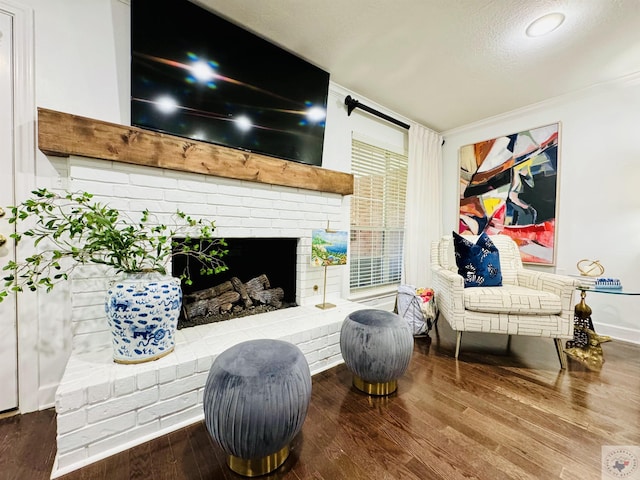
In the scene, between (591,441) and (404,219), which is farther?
(404,219)

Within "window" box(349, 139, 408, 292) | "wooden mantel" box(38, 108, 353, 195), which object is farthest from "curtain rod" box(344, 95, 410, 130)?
"wooden mantel" box(38, 108, 353, 195)

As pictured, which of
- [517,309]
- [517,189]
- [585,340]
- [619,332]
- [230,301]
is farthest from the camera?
[517,189]

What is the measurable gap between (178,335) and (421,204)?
9.40 feet

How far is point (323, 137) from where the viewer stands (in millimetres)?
2250

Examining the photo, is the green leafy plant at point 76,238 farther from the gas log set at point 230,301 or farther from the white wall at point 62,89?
the gas log set at point 230,301

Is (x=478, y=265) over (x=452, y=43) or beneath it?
beneath

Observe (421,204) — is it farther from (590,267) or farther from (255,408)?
(255,408)

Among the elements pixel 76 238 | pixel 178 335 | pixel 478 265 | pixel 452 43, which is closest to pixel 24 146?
pixel 76 238

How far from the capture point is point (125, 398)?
1.12m

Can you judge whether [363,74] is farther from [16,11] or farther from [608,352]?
[608,352]

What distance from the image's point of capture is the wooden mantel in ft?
4.11

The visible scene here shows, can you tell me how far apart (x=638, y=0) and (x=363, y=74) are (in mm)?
1669

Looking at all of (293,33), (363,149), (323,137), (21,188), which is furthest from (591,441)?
(21,188)

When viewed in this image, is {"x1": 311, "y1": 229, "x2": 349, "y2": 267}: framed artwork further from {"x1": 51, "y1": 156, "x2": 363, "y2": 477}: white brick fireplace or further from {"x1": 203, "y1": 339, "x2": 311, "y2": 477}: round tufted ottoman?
{"x1": 203, "y1": 339, "x2": 311, "y2": 477}: round tufted ottoman
